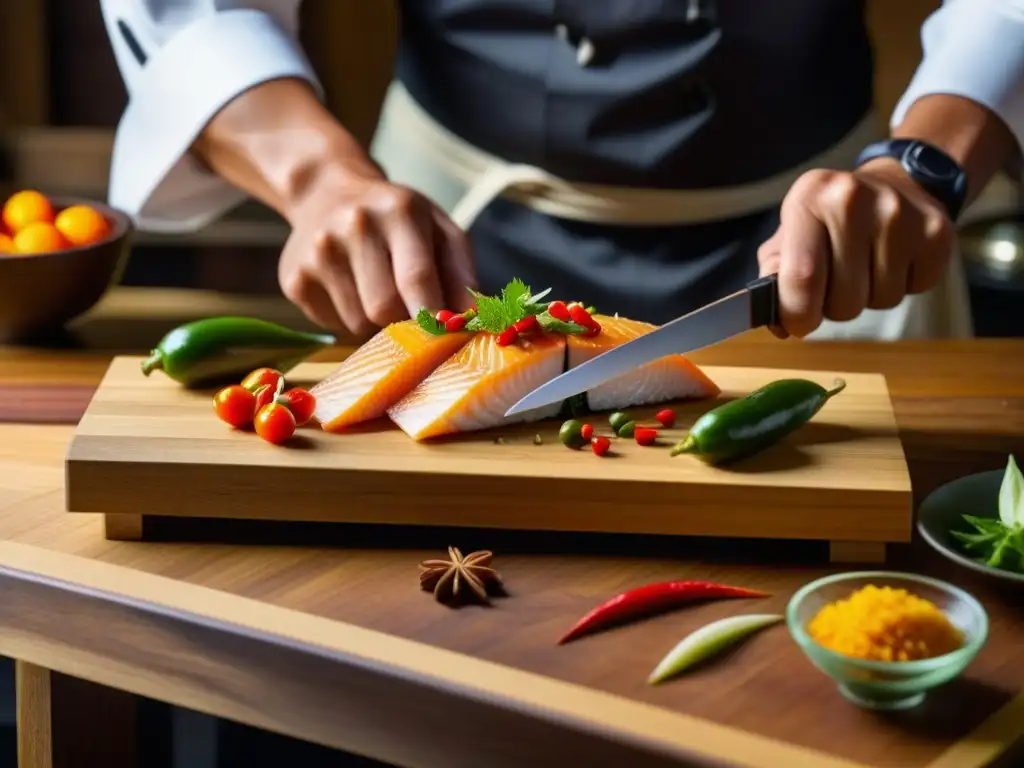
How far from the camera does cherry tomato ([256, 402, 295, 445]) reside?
138 cm

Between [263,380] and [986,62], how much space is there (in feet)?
3.43

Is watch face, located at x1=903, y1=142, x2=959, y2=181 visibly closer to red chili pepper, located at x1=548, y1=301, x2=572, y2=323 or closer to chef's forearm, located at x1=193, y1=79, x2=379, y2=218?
red chili pepper, located at x1=548, y1=301, x2=572, y2=323

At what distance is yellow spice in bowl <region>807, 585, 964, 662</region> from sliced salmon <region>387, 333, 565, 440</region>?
429 mm

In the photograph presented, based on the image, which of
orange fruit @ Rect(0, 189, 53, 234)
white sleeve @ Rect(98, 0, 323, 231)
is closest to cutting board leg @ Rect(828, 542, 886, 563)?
white sleeve @ Rect(98, 0, 323, 231)

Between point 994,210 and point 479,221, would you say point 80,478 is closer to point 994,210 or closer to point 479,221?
point 479,221

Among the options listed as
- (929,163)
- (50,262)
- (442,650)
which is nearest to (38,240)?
(50,262)

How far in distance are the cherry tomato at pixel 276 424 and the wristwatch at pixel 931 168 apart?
2.68ft

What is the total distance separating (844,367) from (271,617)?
0.87 meters

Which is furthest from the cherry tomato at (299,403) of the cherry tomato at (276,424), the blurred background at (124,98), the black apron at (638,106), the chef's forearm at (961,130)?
the blurred background at (124,98)

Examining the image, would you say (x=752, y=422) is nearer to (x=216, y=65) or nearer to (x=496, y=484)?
(x=496, y=484)

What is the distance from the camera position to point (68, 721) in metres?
1.35

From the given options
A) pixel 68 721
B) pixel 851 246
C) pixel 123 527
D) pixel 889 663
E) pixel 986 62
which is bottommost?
pixel 68 721

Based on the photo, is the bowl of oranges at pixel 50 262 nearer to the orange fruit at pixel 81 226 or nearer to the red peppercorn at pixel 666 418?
the orange fruit at pixel 81 226

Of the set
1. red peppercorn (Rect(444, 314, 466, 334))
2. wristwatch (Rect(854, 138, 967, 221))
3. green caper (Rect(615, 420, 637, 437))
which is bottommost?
green caper (Rect(615, 420, 637, 437))
